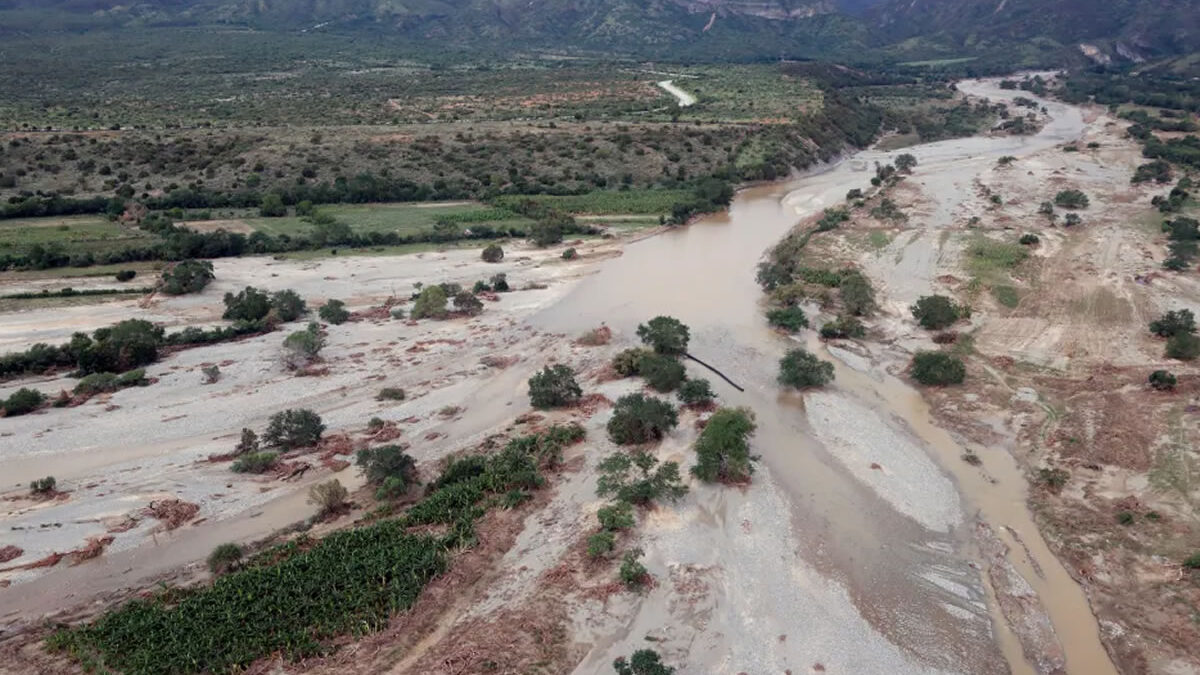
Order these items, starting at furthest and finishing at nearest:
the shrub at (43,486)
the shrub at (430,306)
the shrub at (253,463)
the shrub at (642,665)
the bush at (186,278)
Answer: the bush at (186,278)
the shrub at (430,306)
the shrub at (253,463)
the shrub at (43,486)
the shrub at (642,665)

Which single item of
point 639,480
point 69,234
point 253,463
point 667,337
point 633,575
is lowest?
point 633,575

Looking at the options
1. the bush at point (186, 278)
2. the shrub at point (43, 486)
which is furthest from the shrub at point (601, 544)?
the bush at point (186, 278)

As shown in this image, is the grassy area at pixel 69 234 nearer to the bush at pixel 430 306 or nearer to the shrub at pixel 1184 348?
the bush at pixel 430 306

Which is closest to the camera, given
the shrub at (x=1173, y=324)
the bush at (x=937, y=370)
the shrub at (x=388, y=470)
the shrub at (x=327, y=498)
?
the shrub at (x=327, y=498)

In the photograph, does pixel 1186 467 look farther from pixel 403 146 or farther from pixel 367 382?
pixel 403 146

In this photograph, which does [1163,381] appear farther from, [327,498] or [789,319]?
[327,498]

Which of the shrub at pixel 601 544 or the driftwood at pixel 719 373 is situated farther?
the driftwood at pixel 719 373

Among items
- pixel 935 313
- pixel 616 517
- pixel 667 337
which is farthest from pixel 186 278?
pixel 935 313

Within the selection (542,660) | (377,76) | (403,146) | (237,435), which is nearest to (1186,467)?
(542,660)
